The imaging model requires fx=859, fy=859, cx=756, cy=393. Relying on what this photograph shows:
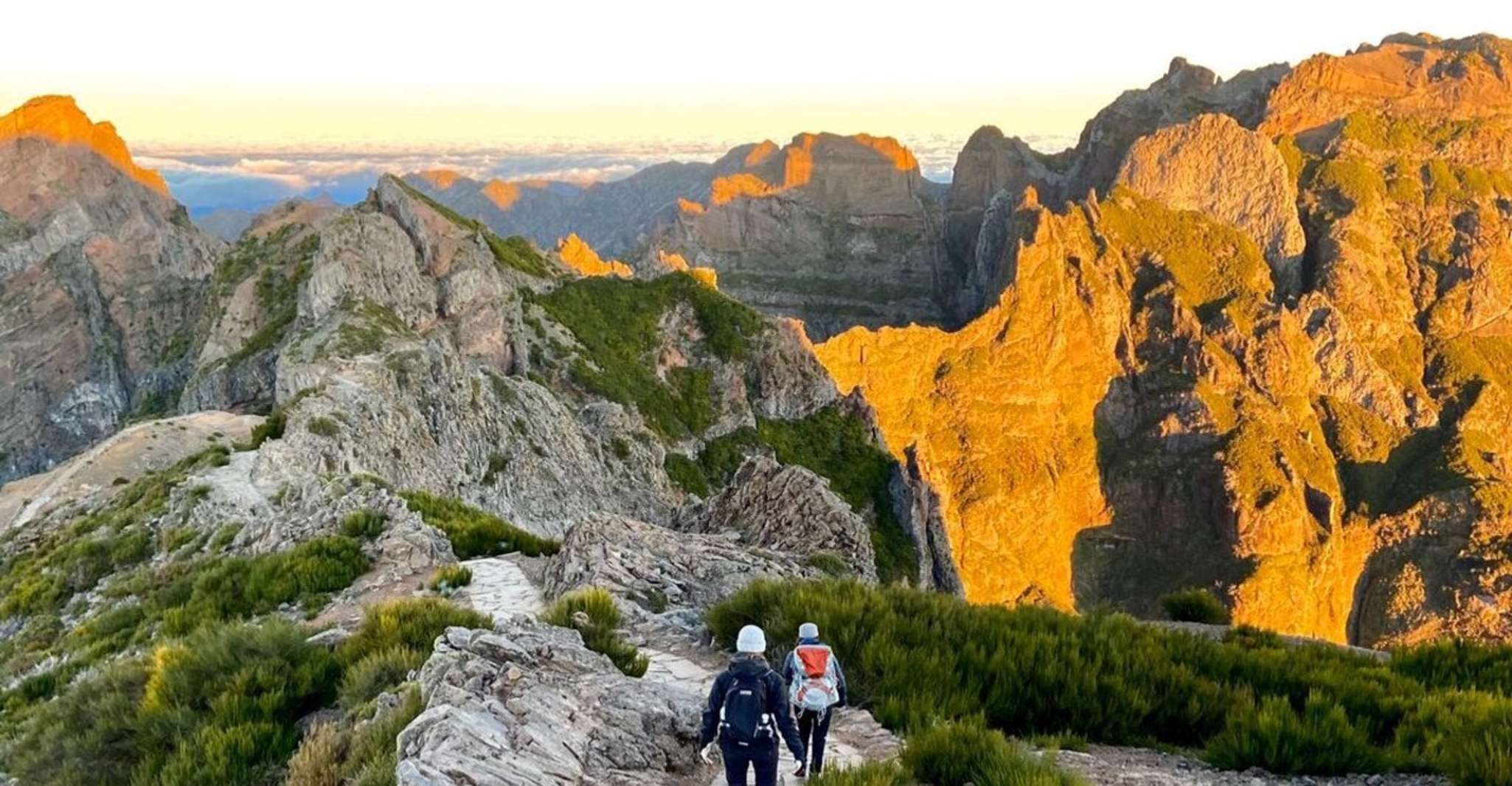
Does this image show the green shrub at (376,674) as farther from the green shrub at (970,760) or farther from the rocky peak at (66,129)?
the rocky peak at (66,129)

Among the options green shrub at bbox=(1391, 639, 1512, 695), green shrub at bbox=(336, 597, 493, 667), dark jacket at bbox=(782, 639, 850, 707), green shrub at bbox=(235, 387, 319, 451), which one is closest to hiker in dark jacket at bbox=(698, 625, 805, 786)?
dark jacket at bbox=(782, 639, 850, 707)

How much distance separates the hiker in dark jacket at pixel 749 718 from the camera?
6.97 metres

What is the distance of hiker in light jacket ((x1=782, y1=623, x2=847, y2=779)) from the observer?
24.9ft

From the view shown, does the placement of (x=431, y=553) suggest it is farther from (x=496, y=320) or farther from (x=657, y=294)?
(x=657, y=294)

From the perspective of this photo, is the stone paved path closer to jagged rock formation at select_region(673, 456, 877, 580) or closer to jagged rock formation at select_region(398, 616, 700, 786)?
jagged rock formation at select_region(398, 616, 700, 786)

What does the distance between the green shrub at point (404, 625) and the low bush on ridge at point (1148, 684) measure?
3223mm

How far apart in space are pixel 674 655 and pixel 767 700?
401 centimetres

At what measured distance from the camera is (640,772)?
734 centimetres

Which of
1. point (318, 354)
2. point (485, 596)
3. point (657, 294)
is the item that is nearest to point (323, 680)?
point (485, 596)

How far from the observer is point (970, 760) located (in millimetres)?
6777

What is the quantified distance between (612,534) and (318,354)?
111 ft

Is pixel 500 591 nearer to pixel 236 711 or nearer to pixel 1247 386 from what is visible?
pixel 236 711

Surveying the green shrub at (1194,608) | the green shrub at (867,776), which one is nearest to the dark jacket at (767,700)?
the green shrub at (867,776)

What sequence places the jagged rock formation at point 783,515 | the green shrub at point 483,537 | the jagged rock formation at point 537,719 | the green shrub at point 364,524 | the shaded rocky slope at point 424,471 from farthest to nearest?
the jagged rock formation at point 783,515 < the green shrub at point 483,537 < the green shrub at point 364,524 < the shaded rocky slope at point 424,471 < the jagged rock formation at point 537,719
